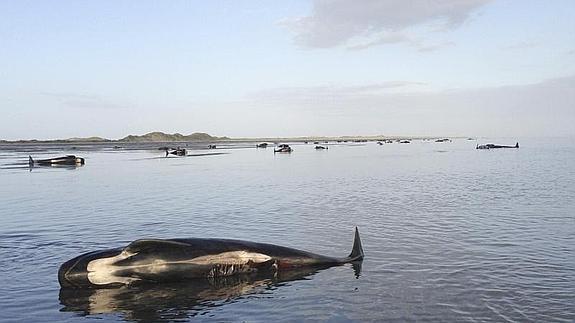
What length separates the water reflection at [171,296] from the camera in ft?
33.0

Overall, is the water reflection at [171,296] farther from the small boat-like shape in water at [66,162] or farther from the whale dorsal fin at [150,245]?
the small boat-like shape in water at [66,162]

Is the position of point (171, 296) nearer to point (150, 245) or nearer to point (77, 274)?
point (150, 245)

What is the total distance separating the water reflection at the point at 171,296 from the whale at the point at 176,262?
0.65 ft

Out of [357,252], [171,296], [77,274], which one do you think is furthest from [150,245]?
[357,252]

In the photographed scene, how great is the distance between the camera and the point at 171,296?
11000mm

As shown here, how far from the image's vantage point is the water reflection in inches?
396

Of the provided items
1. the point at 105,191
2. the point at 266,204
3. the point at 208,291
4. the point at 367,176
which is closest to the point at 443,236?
the point at 208,291

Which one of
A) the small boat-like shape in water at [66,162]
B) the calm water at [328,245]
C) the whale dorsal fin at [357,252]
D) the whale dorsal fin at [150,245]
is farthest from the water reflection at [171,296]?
the small boat-like shape in water at [66,162]

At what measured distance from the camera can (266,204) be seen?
82.2 ft

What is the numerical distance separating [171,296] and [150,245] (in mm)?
1528

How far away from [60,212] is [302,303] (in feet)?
53.6

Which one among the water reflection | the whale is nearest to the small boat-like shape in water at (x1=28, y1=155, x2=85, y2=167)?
the whale

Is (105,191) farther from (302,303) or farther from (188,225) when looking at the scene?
(302,303)

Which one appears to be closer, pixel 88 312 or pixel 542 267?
pixel 88 312
